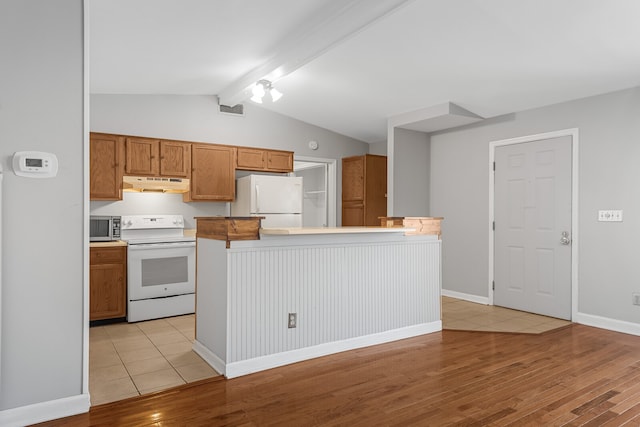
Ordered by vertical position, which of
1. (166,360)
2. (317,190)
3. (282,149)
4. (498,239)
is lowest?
(166,360)

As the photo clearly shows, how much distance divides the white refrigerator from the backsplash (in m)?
0.33

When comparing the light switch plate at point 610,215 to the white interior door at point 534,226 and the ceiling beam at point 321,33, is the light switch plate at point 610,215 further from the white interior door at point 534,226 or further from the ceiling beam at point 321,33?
the ceiling beam at point 321,33

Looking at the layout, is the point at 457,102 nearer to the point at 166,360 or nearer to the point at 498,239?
the point at 498,239

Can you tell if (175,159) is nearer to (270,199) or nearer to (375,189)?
(270,199)

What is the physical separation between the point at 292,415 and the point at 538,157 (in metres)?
4.08

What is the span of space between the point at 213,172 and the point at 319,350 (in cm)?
301

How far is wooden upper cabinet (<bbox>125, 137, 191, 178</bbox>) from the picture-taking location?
493cm

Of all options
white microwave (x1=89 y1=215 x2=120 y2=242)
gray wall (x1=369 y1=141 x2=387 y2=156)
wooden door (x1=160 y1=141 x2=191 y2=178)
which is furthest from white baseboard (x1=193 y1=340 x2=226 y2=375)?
gray wall (x1=369 y1=141 x2=387 y2=156)

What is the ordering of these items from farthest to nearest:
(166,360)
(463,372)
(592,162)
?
(592,162) → (166,360) → (463,372)

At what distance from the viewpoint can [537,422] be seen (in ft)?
7.64

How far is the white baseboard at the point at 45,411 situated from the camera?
2254 millimetres

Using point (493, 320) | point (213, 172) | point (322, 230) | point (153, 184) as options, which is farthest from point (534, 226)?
point (153, 184)

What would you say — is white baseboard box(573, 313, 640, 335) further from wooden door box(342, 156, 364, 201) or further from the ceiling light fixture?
the ceiling light fixture

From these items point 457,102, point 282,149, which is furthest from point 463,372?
point 282,149
